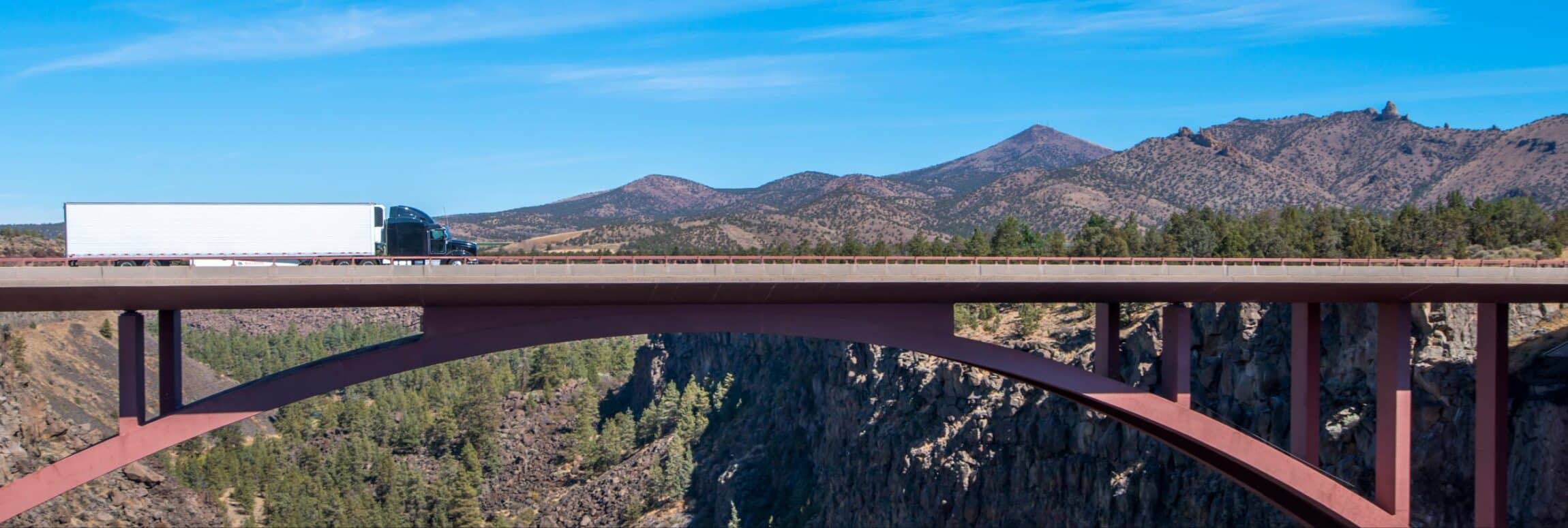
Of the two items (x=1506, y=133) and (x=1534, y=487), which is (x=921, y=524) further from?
(x=1506, y=133)

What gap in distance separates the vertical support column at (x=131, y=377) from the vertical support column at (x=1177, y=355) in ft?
70.6

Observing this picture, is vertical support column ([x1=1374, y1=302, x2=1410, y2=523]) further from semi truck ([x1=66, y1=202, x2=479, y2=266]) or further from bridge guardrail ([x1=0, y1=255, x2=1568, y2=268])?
semi truck ([x1=66, y1=202, x2=479, y2=266])

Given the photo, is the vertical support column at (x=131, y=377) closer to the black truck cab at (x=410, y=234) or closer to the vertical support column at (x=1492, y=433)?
the black truck cab at (x=410, y=234)

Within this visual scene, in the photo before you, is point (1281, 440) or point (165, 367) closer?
point (165, 367)

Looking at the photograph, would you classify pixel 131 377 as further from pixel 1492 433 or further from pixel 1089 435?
pixel 1089 435

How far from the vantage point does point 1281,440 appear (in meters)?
42.8

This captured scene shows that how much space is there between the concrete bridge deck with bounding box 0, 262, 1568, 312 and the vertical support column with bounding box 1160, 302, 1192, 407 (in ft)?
1.75

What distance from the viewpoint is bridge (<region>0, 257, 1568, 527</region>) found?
25.1 metres

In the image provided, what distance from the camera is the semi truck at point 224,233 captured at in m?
30.3

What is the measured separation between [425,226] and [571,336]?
377 inches

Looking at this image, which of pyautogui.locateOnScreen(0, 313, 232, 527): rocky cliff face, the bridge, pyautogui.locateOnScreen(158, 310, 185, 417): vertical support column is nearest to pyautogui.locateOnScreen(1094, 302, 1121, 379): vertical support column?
the bridge

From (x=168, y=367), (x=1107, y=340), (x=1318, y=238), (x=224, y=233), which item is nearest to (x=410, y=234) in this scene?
(x=224, y=233)

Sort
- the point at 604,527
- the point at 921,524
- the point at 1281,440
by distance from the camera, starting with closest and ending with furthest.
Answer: the point at 1281,440 < the point at 921,524 < the point at 604,527

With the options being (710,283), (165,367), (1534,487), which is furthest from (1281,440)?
(165,367)
